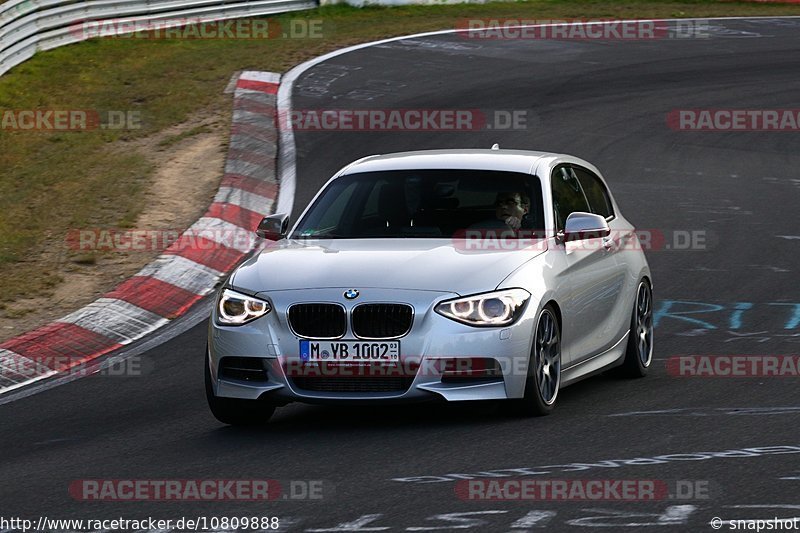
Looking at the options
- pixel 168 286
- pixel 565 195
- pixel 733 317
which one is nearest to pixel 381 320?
pixel 565 195

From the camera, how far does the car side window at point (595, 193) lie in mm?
9945

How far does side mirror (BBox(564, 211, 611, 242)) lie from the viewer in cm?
866

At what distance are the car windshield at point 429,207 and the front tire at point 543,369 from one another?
76 centimetres

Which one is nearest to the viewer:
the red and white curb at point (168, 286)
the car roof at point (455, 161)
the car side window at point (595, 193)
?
the car roof at point (455, 161)

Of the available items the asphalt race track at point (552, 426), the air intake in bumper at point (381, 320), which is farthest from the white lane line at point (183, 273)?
the air intake in bumper at point (381, 320)

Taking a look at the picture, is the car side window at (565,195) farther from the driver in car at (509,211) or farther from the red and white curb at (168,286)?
the red and white curb at (168,286)

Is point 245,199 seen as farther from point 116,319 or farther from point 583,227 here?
point 583,227

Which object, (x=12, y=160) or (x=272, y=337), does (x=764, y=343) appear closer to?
(x=272, y=337)

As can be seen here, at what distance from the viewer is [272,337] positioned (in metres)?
7.84

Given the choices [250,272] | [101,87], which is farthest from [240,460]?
[101,87]

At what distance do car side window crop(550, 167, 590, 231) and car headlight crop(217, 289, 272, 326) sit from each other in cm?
205

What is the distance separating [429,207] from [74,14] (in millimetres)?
16491

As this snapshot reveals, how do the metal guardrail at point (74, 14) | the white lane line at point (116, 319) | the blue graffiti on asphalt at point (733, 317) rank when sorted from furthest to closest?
the metal guardrail at point (74, 14)
the white lane line at point (116, 319)
the blue graffiti on asphalt at point (733, 317)

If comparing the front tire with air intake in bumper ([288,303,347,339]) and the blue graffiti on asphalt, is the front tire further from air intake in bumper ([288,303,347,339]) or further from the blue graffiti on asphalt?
the blue graffiti on asphalt
